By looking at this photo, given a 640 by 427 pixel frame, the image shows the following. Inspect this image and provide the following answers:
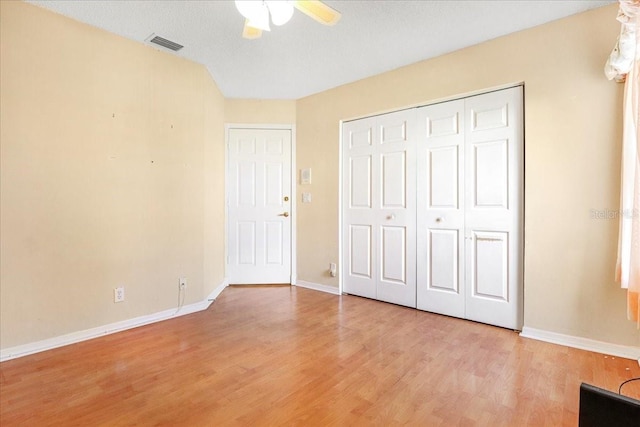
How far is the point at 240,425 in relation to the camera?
1426 millimetres

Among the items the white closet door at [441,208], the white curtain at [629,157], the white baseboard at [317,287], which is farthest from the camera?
the white baseboard at [317,287]

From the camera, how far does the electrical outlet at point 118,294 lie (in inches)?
98.9

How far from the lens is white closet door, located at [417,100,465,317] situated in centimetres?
278

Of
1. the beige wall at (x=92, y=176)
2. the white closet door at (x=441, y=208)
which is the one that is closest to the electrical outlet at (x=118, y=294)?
the beige wall at (x=92, y=176)

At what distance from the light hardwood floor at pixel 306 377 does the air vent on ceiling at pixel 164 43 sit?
2427 mm

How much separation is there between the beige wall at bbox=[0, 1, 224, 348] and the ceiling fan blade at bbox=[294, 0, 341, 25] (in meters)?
1.82

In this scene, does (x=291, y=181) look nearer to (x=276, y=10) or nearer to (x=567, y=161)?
(x=276, y=10)

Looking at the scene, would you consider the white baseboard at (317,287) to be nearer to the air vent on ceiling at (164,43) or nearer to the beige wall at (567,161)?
the beige wall at (567,161)

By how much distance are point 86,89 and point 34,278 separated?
4.74 feet

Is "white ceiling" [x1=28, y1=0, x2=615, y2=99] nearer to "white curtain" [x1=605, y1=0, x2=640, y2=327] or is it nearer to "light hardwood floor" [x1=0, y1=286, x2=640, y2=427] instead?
"white curtain" [x1=605, y1=0, x2=640, y2=327]

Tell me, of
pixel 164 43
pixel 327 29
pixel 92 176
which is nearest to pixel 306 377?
pixel 92 176

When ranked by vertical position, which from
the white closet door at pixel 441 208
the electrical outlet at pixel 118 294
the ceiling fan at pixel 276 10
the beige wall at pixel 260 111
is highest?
the beige wall at pixel 260 111

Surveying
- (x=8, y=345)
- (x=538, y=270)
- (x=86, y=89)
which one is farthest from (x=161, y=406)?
(x=538, y=270)

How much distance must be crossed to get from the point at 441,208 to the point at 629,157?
1.30 metres
